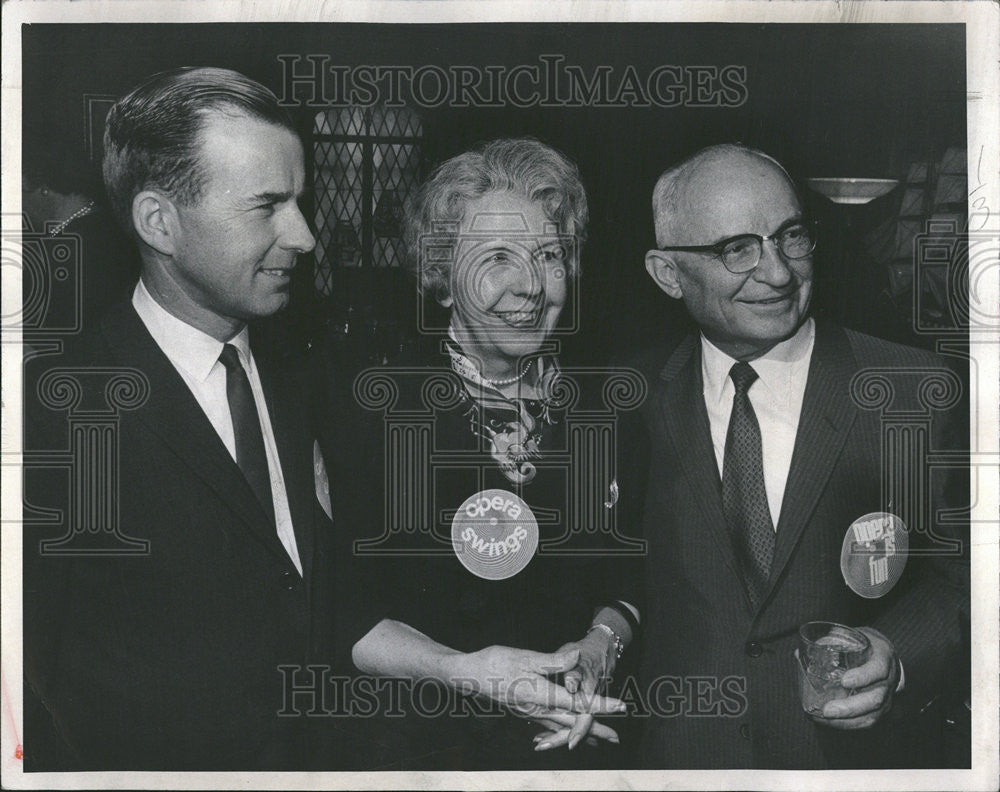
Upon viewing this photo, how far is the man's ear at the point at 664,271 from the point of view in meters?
2.71

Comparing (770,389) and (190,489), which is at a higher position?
(770,389)

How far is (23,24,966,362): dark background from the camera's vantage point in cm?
270

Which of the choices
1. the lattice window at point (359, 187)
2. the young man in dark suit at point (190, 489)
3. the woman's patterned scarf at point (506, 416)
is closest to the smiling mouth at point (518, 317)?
the woman's patterned scarf at point (506, 416)

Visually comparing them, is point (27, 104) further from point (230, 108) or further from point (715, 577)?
point (715, 577)

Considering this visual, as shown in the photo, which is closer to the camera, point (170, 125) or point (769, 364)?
point (170, 125)

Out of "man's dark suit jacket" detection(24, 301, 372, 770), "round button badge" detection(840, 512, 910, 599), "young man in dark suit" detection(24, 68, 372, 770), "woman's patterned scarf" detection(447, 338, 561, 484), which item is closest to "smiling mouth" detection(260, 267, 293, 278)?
"young man in dark suit" detection(24, 68, 372, 770)

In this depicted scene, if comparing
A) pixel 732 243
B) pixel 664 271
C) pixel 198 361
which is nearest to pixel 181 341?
pixel 198 361

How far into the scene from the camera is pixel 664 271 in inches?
107

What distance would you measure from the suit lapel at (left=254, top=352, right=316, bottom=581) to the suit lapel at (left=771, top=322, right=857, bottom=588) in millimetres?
1226

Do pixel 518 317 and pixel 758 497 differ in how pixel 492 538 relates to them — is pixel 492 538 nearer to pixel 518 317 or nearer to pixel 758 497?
pixel 518 317

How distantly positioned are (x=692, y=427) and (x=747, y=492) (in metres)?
0.22

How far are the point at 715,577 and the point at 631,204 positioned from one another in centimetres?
101

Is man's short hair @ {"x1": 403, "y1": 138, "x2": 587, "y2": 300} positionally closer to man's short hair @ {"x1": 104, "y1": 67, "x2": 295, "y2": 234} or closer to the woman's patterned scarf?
the woman's patterned scarf

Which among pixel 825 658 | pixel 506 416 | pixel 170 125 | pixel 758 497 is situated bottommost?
pixel 825 658
